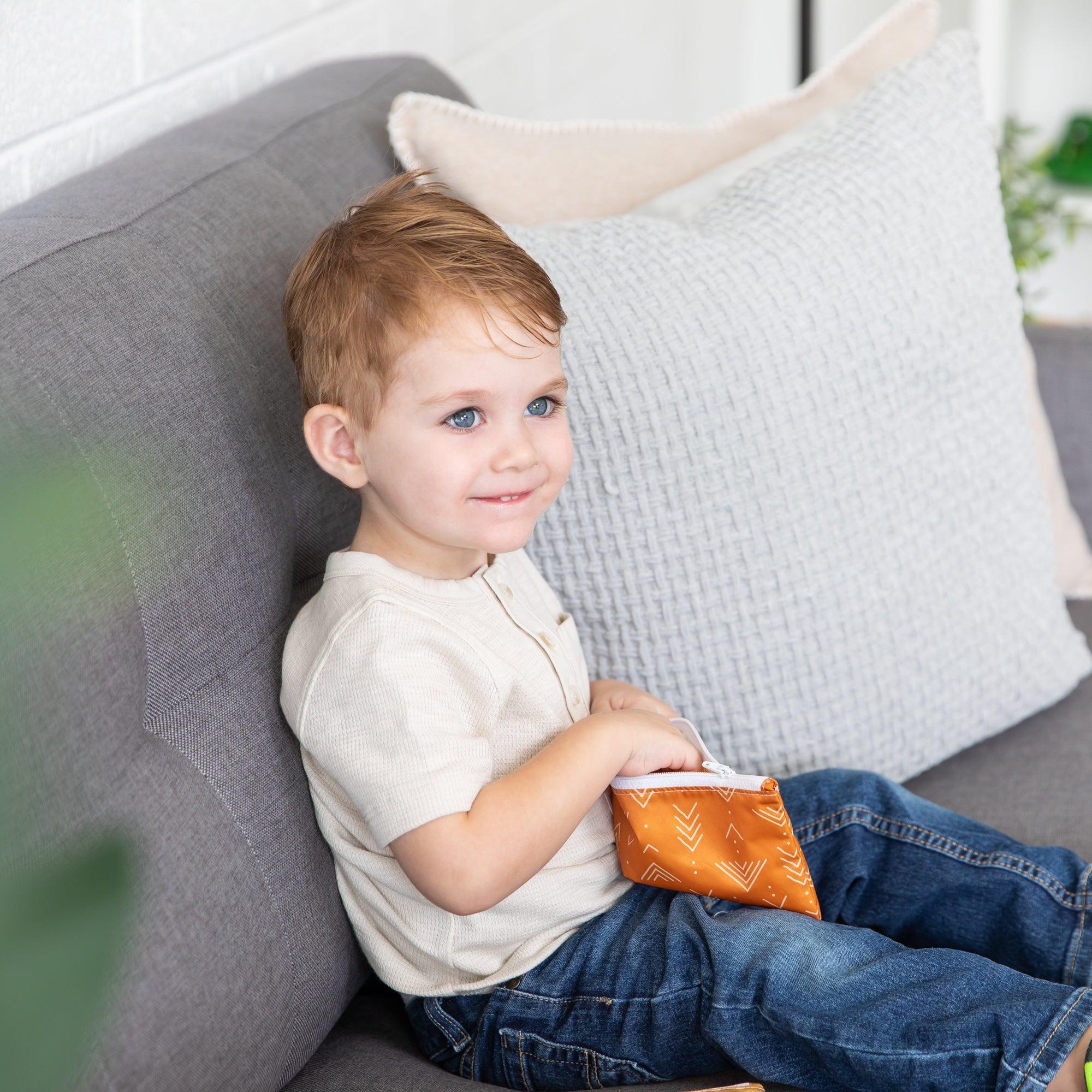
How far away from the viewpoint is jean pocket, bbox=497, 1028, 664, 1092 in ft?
2.47

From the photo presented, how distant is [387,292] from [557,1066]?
0.50 meters

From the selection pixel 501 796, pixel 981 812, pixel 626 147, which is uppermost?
pixel 626 147

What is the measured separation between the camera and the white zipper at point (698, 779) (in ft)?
2.49

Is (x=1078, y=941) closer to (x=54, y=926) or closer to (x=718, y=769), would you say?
(x=718, y=769)

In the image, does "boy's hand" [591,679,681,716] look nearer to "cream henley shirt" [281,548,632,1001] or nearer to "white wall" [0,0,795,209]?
"cream henley shirt" [281,548,632,1001]

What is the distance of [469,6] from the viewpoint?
63.9 inches

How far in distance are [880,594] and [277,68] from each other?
2.69 ft

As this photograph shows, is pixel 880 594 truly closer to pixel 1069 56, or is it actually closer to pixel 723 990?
pixel 723 990

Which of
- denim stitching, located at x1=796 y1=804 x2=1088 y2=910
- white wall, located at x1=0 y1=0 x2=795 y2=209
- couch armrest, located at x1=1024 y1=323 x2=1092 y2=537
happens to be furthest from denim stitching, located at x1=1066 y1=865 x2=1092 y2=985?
white wall, located at x1=0 y1=0 x2=795 y2=209

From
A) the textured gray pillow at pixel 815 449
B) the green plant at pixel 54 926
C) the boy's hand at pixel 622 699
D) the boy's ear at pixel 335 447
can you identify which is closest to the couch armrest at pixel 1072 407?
the textured gray pillow at pixel 815 449

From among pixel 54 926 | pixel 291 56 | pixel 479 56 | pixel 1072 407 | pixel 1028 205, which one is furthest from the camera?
pixel 1028 205

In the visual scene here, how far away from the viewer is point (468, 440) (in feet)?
2.40

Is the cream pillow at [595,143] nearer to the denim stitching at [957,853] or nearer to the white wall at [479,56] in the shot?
the white wall at [479,56]

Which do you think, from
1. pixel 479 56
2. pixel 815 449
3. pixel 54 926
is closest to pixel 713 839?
pixel 815 449
